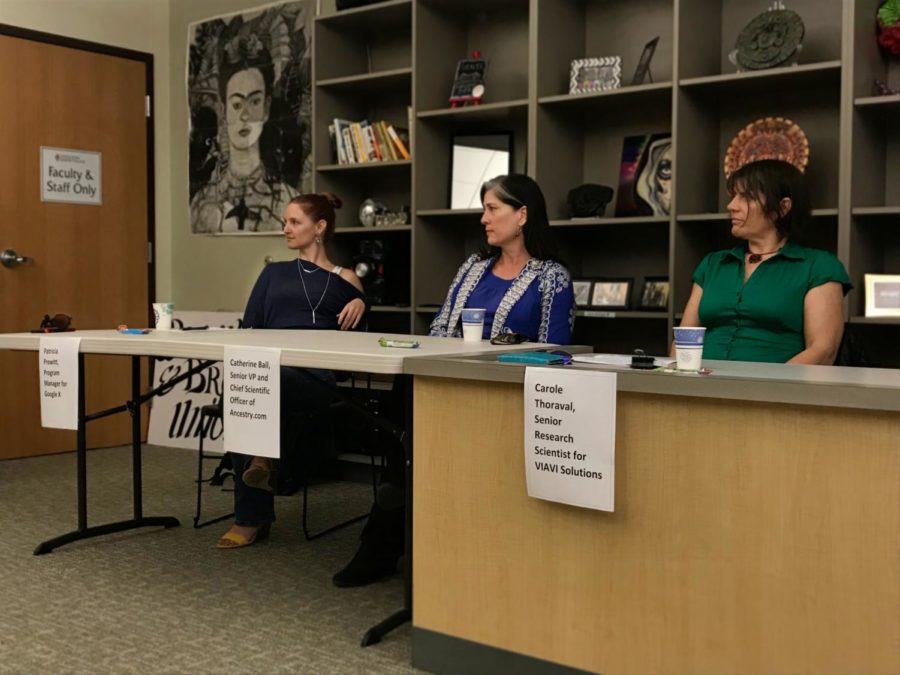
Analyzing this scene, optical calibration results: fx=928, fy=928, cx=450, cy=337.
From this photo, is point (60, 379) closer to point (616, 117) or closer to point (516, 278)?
point (516, 278)

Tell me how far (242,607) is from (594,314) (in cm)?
177

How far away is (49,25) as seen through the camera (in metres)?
4.72

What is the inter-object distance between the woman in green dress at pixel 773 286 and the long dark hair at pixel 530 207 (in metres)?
0.57

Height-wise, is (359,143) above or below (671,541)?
above

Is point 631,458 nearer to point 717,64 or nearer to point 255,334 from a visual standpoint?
point 255,334

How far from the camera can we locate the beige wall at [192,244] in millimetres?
5008

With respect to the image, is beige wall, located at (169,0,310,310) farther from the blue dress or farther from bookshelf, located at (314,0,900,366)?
the blue dress

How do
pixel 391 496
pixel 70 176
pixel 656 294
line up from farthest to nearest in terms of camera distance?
pixel 70 176, pixel 656 294, pixel 391 496

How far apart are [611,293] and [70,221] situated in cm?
289

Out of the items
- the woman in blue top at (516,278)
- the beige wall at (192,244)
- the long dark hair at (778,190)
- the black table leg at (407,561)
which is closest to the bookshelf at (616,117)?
the long dark hair at (778,190)

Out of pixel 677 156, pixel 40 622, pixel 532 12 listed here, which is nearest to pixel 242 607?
pixel 40 622

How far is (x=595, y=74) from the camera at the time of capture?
11.8 ft

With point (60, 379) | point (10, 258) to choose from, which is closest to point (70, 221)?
point (10, 258)

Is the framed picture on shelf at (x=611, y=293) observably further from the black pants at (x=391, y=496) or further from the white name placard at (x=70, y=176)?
the white name placard at (x=70, y=176)
